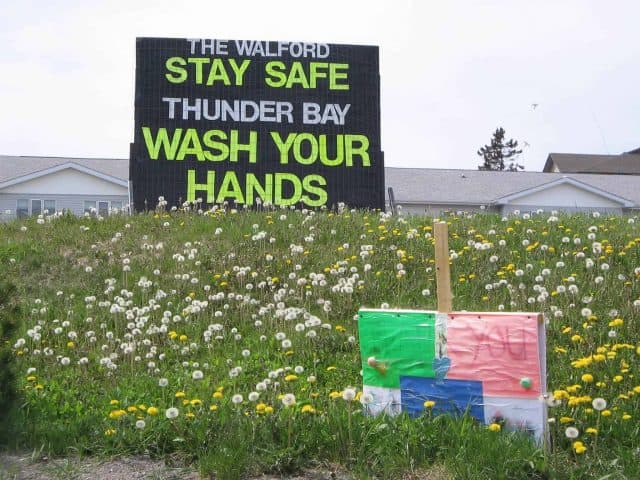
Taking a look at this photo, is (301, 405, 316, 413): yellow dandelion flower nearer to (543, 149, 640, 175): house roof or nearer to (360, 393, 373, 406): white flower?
(360, 393, 373, 406): white flower

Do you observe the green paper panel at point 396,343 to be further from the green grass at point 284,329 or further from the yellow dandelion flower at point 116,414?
the yellow dandelion flower at point 116,414

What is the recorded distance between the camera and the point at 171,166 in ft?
51.4

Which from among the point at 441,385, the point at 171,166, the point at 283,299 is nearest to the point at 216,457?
the point at 441,385

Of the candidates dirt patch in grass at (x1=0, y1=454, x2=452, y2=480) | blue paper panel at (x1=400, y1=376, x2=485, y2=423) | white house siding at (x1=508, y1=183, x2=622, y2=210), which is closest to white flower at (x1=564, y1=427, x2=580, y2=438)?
blue paper panel at (x1=400, y1=376, x2=485, y2=423)

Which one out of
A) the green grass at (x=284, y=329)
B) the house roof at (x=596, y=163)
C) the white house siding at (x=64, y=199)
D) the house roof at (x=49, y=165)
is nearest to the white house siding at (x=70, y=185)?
the white house siding at (x=64, y=199)

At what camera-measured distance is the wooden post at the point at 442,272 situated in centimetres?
537

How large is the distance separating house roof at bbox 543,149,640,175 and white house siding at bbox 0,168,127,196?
33.5 meters

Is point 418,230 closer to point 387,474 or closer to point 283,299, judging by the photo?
point 283,299

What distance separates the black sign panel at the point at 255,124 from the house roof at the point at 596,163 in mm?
41907

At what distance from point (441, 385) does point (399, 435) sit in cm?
50

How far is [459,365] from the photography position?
5301mm

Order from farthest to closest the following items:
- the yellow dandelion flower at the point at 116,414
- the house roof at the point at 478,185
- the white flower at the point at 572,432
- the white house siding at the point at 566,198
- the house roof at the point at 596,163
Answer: the house roof at the point at 596,163, the house roof at the point at 478,185, the white house siding at the point at 566,198, the yellow dandelion flower at the point at 116,414, the white flower at the point at 572,432

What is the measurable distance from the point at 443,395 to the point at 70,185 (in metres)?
30.8

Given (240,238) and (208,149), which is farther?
(208,149)
